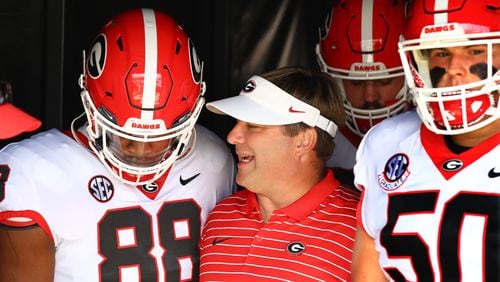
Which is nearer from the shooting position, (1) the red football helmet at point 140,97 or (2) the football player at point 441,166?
(2) the football player at point 441,166

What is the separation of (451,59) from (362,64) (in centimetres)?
72

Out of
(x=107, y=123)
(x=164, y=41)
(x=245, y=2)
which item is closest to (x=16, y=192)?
(x=107, y=123)

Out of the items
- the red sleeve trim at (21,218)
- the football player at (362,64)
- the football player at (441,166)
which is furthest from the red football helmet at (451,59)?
the red sleeve trim at (21,218)

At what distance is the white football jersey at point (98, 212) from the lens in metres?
2.40

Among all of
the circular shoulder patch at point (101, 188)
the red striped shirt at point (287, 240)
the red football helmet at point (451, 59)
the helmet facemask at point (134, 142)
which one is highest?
the red football helmet at point (451, 59)

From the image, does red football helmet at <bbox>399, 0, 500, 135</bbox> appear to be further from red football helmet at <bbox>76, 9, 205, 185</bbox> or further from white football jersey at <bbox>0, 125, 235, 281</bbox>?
white football jersey at <bbox>0, 125, 235, 281</bbox>

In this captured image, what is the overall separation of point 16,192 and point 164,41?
541mm

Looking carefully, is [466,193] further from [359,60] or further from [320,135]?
[359,60]

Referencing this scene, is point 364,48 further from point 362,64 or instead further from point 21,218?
point 21,218

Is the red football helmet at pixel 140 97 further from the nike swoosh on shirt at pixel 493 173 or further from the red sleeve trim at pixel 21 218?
the nike swoosh on shirt at pixel 493 173

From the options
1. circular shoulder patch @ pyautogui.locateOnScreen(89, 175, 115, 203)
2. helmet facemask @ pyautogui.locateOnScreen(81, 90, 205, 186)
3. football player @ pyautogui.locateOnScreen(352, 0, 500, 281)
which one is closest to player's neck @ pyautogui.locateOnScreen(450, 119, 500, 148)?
football player @ pyautogui.locateOnScreen(352, 0, 500, 281)

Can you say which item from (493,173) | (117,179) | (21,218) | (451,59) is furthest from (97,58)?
(493,173)

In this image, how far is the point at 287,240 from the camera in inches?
93.1

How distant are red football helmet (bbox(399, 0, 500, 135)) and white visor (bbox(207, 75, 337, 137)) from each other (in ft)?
1.26
